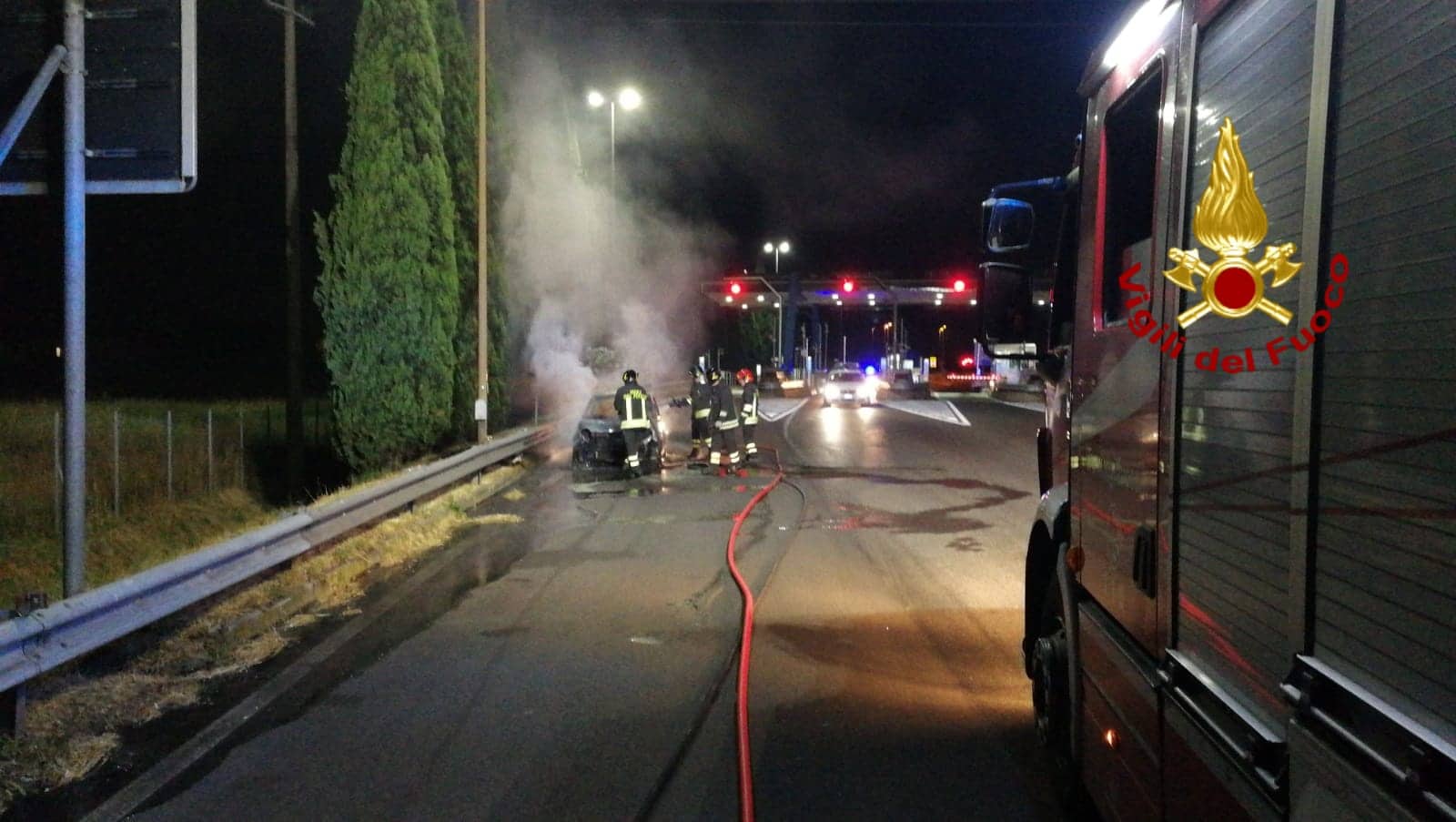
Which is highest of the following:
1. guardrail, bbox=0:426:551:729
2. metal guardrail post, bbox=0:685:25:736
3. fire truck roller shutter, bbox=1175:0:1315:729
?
fire truck roller shutter, bbox=1175:0:1315:729

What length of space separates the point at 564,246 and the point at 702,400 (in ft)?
38.3

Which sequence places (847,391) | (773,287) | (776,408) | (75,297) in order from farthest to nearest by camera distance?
(773,287) < (847,391) < (776,408) < (75,297)

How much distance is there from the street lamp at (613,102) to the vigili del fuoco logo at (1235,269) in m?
23.3

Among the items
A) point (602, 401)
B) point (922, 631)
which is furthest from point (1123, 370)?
point (602, 401)

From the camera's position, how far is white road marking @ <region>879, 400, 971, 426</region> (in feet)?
110

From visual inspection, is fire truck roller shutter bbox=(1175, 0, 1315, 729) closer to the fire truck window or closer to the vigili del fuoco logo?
the vigili del fuoco logo

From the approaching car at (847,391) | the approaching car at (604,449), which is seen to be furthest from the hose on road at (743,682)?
the approaching car at (847,391)

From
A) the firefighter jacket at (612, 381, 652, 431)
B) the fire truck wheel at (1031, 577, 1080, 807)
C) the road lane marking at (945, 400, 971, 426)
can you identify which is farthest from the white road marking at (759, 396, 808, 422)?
the fire truck wheel at (1031, 577, 1080, 807)

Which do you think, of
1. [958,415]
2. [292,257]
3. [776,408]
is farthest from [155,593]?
[776,408]

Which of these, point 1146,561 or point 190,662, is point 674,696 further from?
point 1146,561

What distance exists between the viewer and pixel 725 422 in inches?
724

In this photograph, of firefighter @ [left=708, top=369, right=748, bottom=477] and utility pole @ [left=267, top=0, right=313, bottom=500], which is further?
firefighter @ [left=708, top=369, right=748, bottom=477]

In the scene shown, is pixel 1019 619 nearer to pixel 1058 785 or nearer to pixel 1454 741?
pixel 1058 785

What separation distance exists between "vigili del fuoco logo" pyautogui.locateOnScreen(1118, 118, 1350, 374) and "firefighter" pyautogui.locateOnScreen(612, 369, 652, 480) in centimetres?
1449
